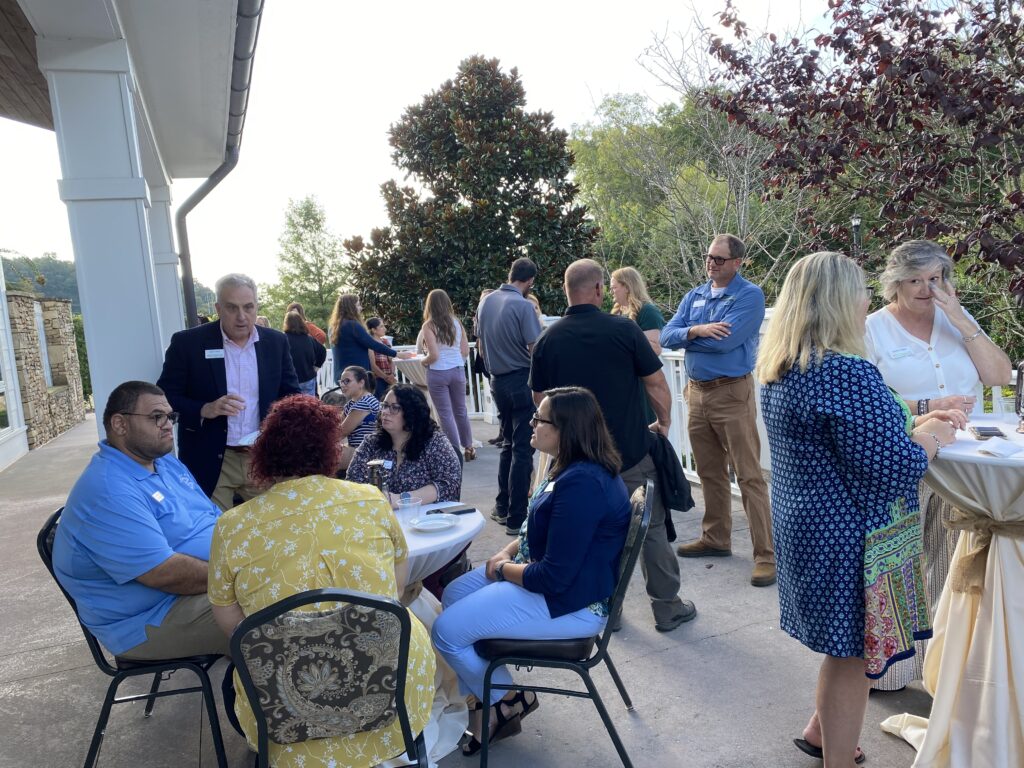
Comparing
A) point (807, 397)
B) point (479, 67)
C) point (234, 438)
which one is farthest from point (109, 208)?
point (479, 67)

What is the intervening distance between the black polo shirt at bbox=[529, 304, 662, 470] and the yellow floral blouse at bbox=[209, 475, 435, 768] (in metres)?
1.60

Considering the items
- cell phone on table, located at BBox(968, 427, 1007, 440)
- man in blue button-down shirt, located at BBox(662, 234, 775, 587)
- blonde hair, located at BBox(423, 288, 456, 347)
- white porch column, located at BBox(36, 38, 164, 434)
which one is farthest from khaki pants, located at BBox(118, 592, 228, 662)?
blonde hair, located at BBox(423, 288, 456, 347)

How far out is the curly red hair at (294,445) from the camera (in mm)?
2020

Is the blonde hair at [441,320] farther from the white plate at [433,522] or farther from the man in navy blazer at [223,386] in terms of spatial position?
the white plate at [433,522]

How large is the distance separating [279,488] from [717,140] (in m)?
13.8

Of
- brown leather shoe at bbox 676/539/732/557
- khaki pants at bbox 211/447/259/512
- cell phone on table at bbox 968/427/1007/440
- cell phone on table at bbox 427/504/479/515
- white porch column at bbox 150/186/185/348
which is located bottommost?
brown leather shoe at bbox 676/539/732/557

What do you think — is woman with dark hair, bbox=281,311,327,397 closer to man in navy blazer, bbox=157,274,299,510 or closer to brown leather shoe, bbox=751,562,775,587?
man in navy blazer, bbox=157,274,299,510

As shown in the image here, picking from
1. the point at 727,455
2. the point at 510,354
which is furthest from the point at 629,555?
the point at 510,354

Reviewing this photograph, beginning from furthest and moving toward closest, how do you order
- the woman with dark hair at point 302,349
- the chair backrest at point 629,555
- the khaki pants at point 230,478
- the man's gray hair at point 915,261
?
the woman with dark hair at point 302,349
the khaki pants at point 230,478
the man's gray hair at point 915,261
the chair backrest at point 629,555

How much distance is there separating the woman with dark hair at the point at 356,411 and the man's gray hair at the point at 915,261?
2917 mm

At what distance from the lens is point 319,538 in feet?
6.22

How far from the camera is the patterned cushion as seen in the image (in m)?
1.73

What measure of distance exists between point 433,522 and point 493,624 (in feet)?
1.73

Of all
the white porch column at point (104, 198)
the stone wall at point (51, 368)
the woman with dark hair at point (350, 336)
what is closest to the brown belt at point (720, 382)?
the white porch column at point (104, 198)
